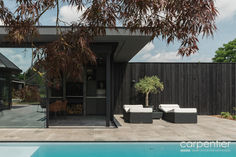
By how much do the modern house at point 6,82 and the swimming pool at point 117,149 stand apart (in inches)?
89.2

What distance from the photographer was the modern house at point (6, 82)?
25.6ft

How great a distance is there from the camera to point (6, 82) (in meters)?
7.84

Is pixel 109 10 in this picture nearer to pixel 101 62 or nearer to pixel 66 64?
pixel 66 64

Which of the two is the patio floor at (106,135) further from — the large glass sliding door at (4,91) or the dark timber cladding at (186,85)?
the dark timber cladding at (186,85)

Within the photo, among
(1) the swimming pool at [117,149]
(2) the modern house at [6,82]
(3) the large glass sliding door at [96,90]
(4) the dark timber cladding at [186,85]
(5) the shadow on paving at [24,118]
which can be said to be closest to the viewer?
(1) the swimming pool at [117,149]

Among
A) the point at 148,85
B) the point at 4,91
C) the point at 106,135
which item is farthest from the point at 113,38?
the point at 148,85

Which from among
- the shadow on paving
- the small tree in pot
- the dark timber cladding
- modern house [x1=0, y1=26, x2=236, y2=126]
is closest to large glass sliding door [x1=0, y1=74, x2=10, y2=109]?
the shadow on paving

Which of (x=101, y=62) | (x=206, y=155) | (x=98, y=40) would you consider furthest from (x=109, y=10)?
(x=101, y=62)

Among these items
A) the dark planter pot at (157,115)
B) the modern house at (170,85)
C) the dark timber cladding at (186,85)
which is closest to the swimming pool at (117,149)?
the dark planter pot at (157,115)

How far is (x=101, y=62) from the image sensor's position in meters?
12.4

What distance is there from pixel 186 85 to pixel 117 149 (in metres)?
8.07

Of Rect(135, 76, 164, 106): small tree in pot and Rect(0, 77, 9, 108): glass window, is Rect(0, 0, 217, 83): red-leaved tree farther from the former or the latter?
Rect(135, 76, 164, 106): small tree in pot

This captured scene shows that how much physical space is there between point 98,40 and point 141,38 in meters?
1.46

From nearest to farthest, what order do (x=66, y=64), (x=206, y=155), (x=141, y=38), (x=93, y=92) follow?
(x=66, y=64), (x=206, y=155), (x=141, y=38), (x=93, y=92)
